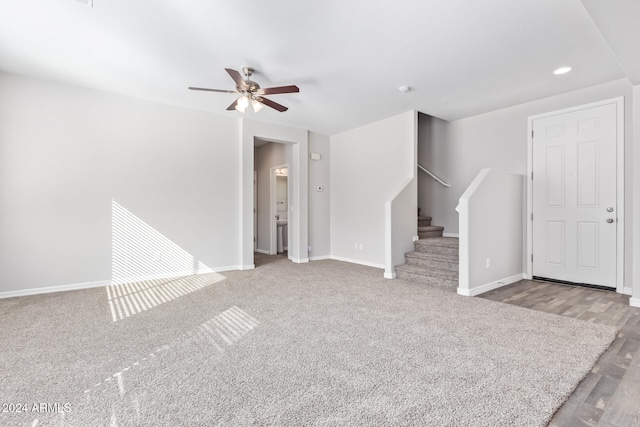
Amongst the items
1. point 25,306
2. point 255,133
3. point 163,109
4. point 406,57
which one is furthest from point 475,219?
point 25,306

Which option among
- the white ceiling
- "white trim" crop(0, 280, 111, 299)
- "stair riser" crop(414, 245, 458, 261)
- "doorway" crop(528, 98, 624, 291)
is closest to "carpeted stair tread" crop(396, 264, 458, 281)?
"stair riser" crop(414, 245, 458, 261)

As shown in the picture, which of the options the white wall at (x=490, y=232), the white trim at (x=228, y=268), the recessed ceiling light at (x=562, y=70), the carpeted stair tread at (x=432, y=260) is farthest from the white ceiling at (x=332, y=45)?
the white trim at (x=228, y=268)

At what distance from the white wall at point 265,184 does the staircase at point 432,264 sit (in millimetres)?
3535

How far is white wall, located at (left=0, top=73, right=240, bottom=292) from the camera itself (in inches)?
145

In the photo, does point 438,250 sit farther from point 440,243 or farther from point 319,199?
point 319,199

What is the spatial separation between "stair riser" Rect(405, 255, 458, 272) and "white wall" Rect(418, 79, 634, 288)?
138 cm

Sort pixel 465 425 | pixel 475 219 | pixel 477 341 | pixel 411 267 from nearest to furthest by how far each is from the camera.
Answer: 1. pixel 465 425
2. pixel 477 341
3. pixel 475 219
4. pixel 411 267

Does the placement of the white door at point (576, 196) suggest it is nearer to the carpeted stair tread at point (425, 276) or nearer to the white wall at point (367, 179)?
the carpeted stair tread at point (425, 276)

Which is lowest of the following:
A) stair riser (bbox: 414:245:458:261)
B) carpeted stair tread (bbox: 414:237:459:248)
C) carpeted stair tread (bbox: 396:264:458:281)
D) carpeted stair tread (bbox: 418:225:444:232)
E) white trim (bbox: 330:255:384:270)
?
white trim (bbox: 330:255:384:270)

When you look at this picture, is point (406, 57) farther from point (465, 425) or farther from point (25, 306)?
point (25, 306)

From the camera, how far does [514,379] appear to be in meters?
1.84

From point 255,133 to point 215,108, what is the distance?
823 millimetres

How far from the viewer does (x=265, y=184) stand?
24.0ft

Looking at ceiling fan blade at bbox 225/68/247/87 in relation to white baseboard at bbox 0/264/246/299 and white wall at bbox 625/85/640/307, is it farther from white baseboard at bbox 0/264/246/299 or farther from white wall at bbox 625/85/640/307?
white wall at bbox 625/85/640/307
